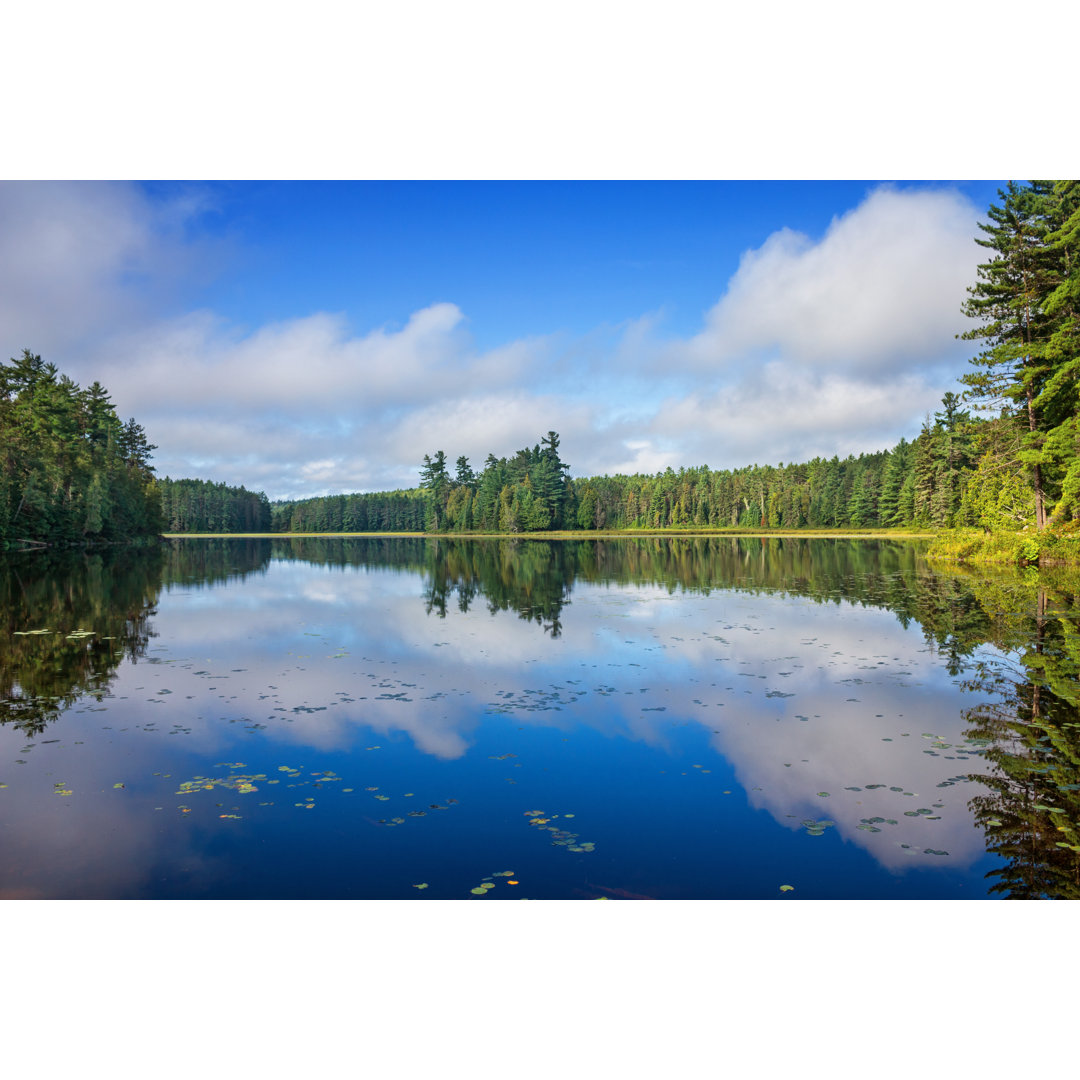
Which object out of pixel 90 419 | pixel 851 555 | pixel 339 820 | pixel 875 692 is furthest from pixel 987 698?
pixel 90 419

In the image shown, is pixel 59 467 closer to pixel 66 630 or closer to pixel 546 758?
pixel 66 630

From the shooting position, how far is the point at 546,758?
31.5 feet

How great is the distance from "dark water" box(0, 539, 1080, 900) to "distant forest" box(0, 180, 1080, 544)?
1672cm

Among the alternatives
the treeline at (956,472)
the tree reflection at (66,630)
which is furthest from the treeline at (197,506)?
the tree reflection at (66,630)

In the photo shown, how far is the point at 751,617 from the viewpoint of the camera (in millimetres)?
21625

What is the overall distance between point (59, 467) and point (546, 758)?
216 ft

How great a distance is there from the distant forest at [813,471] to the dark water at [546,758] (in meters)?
16.7

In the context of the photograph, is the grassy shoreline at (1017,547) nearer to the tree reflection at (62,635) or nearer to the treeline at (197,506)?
the tree reflection at (62,635)

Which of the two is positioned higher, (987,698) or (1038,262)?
(1038,262)

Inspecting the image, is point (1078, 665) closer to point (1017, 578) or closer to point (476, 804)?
point (476, 804)

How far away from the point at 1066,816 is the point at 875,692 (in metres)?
5.35

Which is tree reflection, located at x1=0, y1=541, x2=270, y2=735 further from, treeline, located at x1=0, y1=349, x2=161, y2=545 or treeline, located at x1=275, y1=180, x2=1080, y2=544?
treeline, located at x1=275, y1=180, x2=1080, y2=544

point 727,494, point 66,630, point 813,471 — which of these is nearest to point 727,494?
point 727,494

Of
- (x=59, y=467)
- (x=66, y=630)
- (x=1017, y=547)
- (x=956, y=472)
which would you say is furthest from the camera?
(x=956, y=472)
